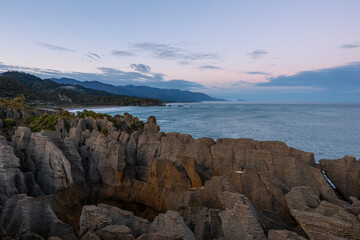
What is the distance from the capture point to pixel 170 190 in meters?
10.5

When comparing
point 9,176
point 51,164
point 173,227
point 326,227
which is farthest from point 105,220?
point 51,164

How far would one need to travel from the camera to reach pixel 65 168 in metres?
9.63

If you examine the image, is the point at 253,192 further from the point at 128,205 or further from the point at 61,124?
the point at 61,124

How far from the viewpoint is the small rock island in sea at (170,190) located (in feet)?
18.5

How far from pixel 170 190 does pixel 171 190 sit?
0.05 meters

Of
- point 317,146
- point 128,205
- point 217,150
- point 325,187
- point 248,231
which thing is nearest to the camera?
point 248,231

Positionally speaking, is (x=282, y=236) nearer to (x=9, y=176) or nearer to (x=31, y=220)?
(x=31, y=220)

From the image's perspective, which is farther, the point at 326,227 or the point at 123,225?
the point at 123,225

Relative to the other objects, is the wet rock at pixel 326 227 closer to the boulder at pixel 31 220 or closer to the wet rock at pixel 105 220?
the wet rock at pixel 105 220

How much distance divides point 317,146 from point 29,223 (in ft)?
138

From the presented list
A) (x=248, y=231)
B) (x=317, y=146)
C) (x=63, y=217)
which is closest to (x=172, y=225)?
(x=248, y=231)

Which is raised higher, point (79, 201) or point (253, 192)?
point (253, 192)

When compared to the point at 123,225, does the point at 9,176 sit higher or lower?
higher

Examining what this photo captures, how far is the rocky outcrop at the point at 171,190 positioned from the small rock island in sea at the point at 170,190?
3cm
